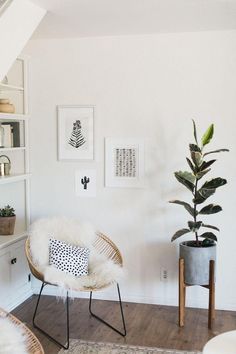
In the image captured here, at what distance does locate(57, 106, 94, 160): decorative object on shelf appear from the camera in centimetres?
404

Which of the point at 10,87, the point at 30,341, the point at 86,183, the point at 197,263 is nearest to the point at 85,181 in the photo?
the point at 86,183

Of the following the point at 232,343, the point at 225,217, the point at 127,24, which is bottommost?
the point at 232,343

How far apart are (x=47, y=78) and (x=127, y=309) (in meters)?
2.10

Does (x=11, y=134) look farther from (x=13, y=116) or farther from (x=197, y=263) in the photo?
(x=197, y=263)

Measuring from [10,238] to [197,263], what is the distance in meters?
1.54

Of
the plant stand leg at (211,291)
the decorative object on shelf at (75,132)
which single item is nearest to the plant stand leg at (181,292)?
the plant stand leg at (211,291)

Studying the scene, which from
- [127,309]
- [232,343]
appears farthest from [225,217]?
[232,343]

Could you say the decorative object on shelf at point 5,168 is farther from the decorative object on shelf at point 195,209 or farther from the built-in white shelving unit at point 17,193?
the decorative object on shelf at point 195,209

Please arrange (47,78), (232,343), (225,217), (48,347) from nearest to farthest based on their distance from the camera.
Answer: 1. (232,343)
2. (48,347)
3. (225,217)
4. (47,78)

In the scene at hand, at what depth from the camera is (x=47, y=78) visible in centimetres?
411

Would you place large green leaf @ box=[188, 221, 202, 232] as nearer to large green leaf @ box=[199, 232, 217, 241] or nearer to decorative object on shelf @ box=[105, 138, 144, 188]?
large green leaf @ box=[199, 232, 217, 241]

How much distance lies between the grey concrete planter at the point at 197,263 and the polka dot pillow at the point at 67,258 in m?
0.76

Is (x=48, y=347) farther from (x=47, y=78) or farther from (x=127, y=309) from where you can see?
(x=47, y=78)

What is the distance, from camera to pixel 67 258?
Result: 3451 mm
